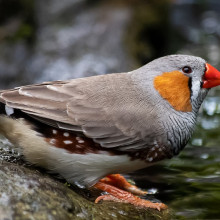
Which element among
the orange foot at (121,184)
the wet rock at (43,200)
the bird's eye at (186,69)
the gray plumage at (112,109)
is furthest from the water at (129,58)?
the bird's eye at (186,69)

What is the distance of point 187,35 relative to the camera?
40.4ft

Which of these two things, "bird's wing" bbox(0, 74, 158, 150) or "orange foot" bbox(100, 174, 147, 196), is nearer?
"bird's wing" bbox(0, 74, 158, 150)

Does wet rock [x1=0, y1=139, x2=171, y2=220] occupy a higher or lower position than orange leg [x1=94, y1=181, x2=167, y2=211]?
higher

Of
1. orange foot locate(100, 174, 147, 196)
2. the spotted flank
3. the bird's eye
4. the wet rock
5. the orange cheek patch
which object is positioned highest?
the bird's eye

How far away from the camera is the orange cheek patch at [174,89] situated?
4.49 m

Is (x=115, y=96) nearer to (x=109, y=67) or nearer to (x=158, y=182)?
(x=158, y=182)

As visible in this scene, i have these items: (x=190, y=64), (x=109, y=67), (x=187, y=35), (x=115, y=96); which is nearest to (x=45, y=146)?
(x=115, y=96)

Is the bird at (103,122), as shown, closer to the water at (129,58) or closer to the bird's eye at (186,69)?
the bird's eye at (186,69)

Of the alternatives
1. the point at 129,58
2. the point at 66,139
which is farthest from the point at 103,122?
the point at 129,58

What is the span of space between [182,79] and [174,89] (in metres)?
0.14

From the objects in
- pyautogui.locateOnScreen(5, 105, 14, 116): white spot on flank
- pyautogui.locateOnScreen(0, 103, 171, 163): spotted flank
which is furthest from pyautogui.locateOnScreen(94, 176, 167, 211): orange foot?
pyautogui.locateOnScreen(5, 105, 14, 116): white spot on flank

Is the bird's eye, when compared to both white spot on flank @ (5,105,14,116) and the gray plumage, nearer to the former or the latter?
the gray plumage

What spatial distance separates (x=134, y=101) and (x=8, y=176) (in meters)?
1.40

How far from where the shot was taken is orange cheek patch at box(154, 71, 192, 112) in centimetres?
449
